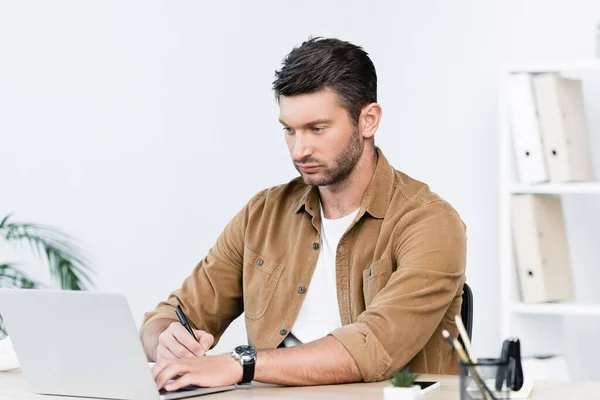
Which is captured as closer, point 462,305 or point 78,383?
point 78,383

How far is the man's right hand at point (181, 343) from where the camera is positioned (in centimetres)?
198

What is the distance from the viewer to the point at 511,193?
312 cm

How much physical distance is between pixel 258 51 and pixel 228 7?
0.21 metres

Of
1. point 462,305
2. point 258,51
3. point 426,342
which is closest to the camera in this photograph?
point 426,342

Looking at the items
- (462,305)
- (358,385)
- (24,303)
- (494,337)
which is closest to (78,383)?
(24,303)

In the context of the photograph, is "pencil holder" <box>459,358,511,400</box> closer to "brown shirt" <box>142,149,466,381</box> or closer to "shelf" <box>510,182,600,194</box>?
"brown shirt" <box>142,149,466,381</box>

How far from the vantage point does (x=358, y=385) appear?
5.96 ft

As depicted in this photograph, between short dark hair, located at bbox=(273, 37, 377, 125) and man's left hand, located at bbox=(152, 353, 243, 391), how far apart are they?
2.22 feet

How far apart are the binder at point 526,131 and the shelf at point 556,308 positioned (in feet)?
1.29

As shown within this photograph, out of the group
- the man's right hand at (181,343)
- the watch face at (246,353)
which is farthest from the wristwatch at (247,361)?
the man's right hand at (181,343)

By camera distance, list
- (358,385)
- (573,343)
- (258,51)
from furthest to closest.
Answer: (258,51)
(573,343)
(358,385)

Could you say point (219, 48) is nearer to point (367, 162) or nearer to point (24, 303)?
point (367, 162)

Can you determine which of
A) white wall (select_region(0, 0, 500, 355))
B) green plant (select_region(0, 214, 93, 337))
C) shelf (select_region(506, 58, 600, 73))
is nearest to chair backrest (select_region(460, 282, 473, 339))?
shelf (select_region(506, 58, 600, 73))

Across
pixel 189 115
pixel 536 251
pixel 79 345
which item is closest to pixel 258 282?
pixel 79 345
